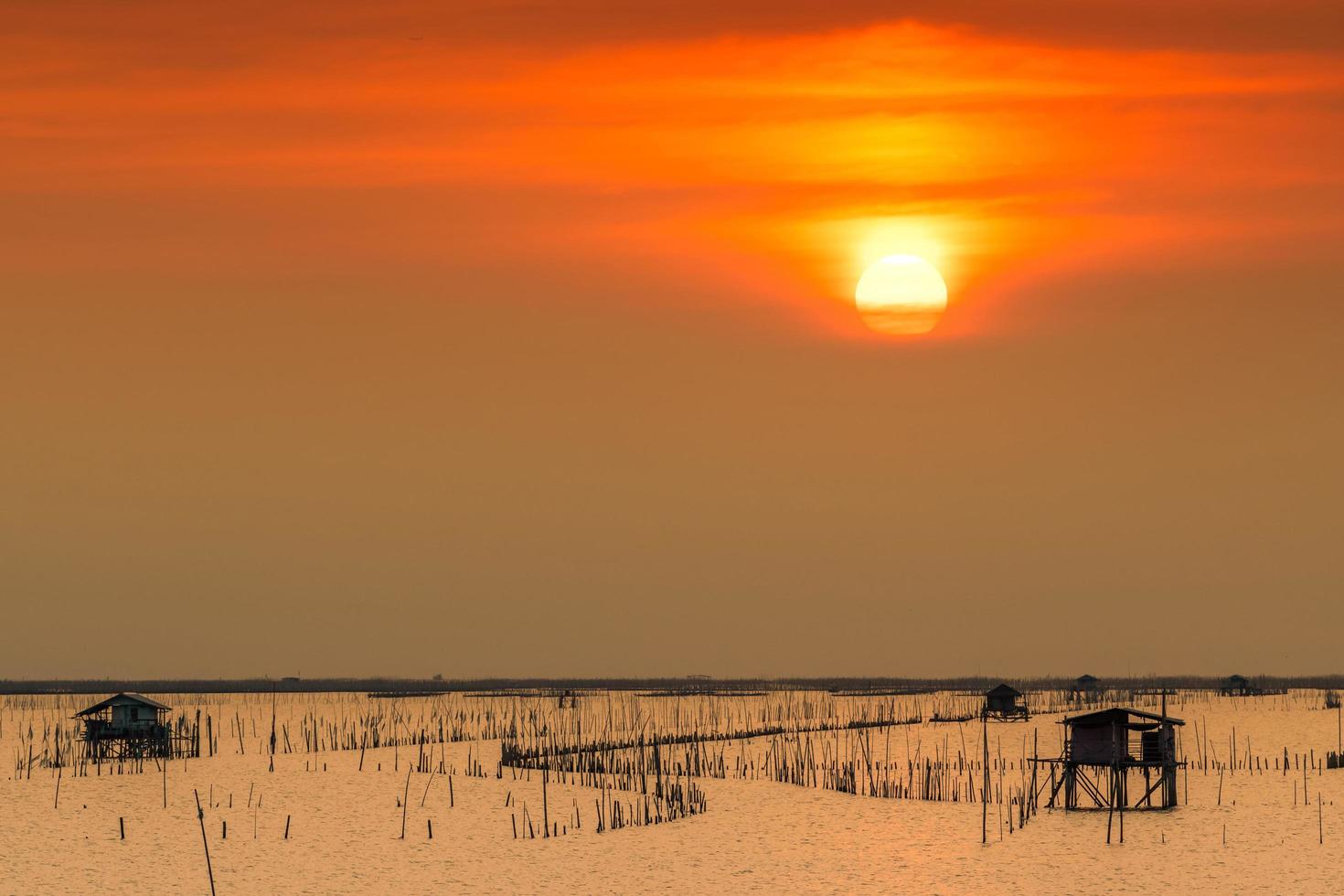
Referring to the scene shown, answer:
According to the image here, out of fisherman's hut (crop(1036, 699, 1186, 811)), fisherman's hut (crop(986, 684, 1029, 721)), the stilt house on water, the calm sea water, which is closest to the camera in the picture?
the calm sea water

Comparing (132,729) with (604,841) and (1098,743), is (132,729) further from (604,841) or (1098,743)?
(1098,743)

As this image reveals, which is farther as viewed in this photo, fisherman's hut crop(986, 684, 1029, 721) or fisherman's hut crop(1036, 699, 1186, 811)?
fisherman's hut crop(986, 684, 1029, 721)

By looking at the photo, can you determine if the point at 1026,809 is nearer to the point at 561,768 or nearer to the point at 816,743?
the point at 561,768

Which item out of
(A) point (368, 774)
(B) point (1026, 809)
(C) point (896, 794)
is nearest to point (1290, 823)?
(B) point (1026, 809)

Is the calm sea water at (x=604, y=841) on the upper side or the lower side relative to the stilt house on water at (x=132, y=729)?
lower

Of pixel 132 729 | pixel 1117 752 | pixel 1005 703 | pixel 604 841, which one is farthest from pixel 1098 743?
pixel 1005 703

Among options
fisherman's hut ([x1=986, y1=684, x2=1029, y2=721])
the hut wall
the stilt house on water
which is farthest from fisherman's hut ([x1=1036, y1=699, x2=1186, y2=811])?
fisherman's hut ([x1=986, y1=684, x2=1029, y2=721])

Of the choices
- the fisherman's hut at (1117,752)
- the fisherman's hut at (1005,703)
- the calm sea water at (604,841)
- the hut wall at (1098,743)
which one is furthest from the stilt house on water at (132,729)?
the fisherman's hut at (1005,703)

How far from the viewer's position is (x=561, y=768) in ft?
200

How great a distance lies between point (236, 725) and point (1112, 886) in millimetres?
69458

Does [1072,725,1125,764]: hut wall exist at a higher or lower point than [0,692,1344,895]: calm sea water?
higher

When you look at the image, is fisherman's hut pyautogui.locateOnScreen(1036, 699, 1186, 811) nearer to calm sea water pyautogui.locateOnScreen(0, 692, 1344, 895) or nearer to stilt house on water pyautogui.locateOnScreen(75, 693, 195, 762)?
calm sea water pyautogui.locateOnScreen(0, 692, 1344, 895)

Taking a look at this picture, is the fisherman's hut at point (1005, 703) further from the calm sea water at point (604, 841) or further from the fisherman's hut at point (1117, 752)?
the fisherman's hut at point (1117, 752)

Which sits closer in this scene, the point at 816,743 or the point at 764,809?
the point at 764,809
